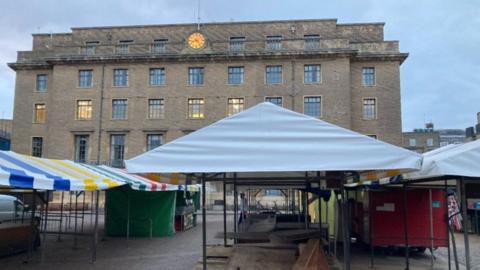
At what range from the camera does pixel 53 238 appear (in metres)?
16.1

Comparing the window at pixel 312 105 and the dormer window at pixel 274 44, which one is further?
the dormer window at pixel 274 44

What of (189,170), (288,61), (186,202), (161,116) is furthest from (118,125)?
(189,170)

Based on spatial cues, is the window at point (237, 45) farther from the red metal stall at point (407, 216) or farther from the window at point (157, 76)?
the red metal stall at point (407, 216)

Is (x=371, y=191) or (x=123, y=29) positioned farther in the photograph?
(x=123, y=29)

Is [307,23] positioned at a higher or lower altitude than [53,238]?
higher

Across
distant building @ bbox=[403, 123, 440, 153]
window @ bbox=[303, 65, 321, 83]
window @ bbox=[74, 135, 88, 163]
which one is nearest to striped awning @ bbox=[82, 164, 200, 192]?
window @ bbox=[303, 65, 321, 83]

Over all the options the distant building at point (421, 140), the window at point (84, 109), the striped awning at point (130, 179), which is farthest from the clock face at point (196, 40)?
the distant building at point (421, 140)

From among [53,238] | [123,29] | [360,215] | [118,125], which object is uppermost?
[123,29]

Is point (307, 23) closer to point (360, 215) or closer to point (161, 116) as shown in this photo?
point (161, 116)

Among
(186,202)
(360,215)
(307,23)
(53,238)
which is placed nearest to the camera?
(360,215)

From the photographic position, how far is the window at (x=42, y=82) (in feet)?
161

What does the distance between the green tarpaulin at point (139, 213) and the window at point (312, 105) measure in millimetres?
28944

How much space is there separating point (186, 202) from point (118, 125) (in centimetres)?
2693

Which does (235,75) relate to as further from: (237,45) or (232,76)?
(237,45)
